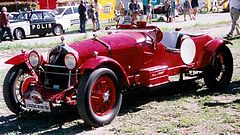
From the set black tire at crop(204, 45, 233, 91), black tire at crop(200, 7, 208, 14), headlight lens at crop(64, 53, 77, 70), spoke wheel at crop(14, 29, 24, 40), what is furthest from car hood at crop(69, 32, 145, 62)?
black tire at crop(200, 7, 208, 14)

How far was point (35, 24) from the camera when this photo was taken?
2445 centimetres

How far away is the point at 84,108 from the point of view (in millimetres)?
5613

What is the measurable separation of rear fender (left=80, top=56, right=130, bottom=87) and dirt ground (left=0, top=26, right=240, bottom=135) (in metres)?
0.58

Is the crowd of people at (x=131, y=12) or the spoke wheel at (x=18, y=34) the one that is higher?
the crowd of people at (x=131, y=12)

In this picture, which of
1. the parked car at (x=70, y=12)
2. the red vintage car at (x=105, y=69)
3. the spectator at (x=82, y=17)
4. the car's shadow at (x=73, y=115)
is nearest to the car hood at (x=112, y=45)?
the red vintage car at (x=105, y=69)

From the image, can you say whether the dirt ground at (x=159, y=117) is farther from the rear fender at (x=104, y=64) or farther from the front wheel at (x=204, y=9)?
the front wheel at (x=204, y=9)

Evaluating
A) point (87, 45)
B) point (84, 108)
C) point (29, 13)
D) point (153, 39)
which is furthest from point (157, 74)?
point (29, 13)

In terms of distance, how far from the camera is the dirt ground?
5.64m

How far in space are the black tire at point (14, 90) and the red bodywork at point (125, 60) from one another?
109 mm

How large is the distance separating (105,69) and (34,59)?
108 centimetres

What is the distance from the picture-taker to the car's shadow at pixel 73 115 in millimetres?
5990

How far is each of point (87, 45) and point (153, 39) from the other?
1.14m

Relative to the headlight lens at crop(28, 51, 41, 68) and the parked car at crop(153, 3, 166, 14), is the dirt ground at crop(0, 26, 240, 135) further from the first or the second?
the parked car at crop(153, 3, 166, 14)

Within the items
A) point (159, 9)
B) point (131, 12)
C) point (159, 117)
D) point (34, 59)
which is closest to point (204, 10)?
point (159, 9)
